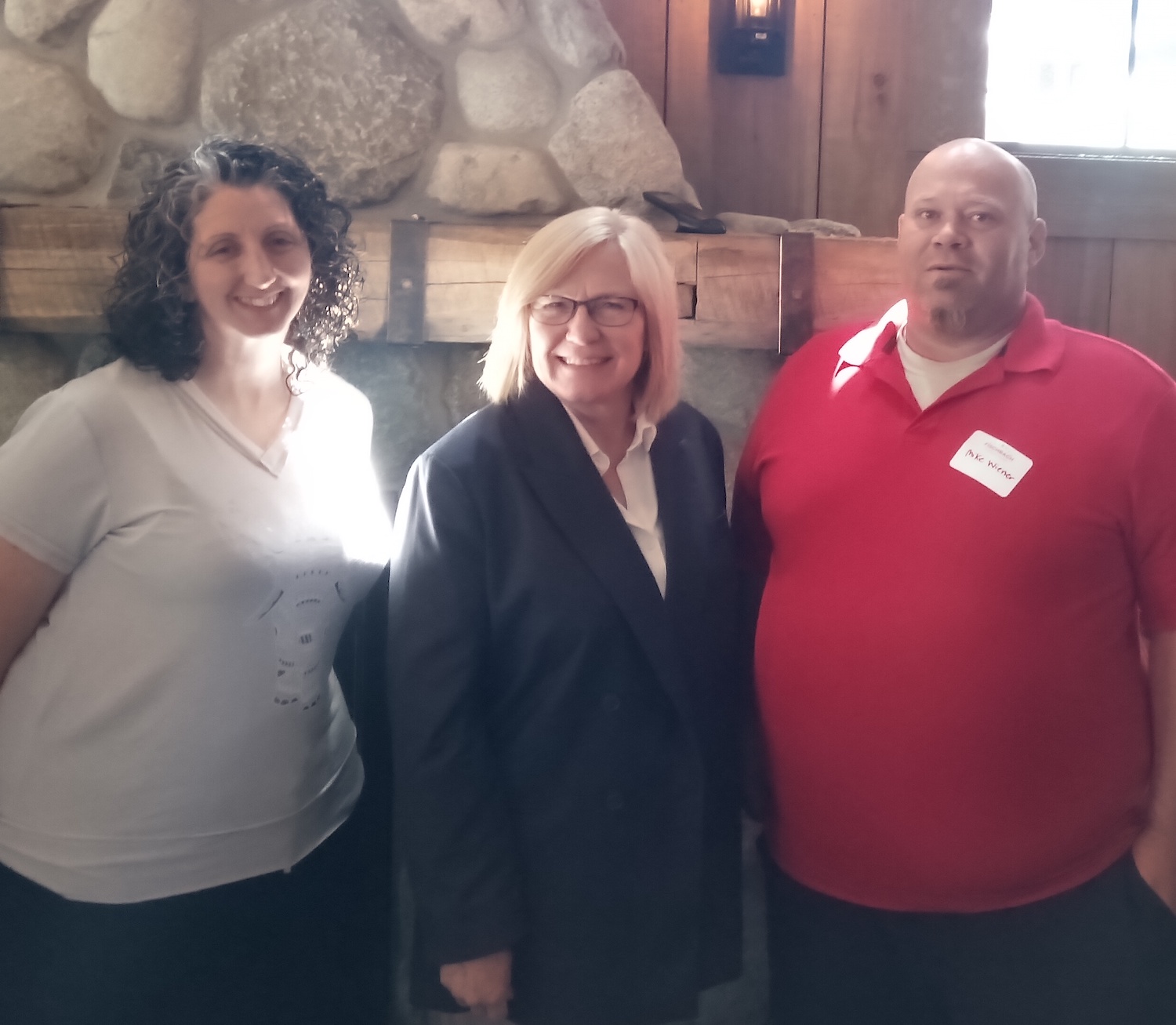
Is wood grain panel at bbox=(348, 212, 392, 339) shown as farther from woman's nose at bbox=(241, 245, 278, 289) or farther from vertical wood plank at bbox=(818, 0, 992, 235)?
vertical wood plank at bbox=(818, 0, 992, 235)

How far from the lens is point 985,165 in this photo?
123 centimetres

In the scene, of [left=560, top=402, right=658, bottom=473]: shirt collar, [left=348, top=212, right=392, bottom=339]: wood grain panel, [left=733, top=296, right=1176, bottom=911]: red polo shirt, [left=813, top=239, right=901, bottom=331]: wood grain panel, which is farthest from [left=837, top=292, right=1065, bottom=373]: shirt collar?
[left=348, top=212, right=392, bottom=339]: wood grain panel

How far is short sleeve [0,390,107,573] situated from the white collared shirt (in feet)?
1.88

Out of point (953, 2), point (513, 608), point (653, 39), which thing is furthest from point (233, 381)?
point (953, 2)

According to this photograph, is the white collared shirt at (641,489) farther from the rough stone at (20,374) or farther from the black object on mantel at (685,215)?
the rough stone at (20,374)

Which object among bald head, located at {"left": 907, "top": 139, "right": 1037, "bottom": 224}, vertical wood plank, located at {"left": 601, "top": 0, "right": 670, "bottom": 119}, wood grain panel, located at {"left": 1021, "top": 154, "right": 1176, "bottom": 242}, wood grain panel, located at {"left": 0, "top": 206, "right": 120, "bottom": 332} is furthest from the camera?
wood grain panel, located at {"left": 1021, "top": 154, "right": 1176, "bottom": 242}

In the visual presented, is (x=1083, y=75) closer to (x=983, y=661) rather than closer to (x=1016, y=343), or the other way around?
(x=1016, y=343)

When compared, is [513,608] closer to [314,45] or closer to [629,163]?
[629,163]

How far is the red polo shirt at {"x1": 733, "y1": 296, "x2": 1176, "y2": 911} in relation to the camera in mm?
1132

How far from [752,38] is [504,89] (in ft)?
2.05

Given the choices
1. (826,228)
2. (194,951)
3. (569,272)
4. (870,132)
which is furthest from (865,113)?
(194,951)

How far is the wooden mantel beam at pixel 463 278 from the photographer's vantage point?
4.79ft

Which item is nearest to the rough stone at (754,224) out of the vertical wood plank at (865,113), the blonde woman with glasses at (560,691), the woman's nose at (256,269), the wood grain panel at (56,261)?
the vertical wood plank at (865,113)

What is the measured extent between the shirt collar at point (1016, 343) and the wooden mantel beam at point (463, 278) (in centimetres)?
24
